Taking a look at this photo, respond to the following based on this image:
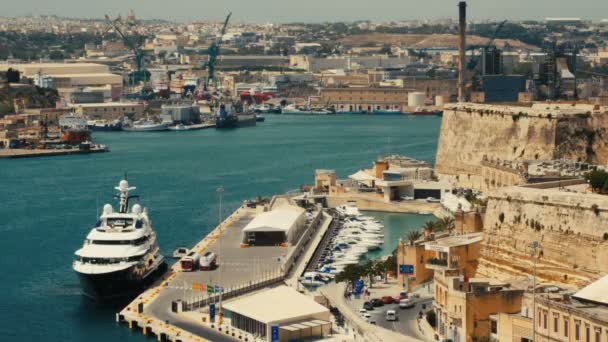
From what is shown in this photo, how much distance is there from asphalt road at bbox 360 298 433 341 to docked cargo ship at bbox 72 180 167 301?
3.56m

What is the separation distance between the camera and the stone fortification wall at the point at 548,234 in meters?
14.7

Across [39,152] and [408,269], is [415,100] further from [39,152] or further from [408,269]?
[408,269]

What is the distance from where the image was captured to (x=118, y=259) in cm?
1864

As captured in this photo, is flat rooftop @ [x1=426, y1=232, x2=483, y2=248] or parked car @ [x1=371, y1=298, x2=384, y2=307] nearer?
parked car @ [x1=371, y1=298, x2=384, y2=307]

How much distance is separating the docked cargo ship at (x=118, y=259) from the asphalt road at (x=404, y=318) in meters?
3.56

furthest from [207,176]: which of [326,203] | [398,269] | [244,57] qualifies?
[244,57]

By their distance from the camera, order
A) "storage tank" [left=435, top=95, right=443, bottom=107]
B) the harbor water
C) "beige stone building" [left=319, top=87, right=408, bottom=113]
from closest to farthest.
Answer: the harbor water → "storage tank" [left=435, top=95, right=443, bottom=107] → "beige stone building" [left=319, top=87, right=408, bottom=113]

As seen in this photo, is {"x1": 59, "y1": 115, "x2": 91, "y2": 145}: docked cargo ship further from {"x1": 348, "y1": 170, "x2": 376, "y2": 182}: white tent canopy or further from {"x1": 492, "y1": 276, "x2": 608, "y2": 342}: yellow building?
{"x1": 492, "y1": 276, "x2": 608, "y2": 342}: yellow building

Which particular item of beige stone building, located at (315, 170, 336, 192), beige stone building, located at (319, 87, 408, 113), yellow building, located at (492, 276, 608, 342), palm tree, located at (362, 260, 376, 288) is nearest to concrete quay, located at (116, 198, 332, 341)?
palm tree, located at (362, 260, 376, 288)

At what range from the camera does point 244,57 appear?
85.7 meters

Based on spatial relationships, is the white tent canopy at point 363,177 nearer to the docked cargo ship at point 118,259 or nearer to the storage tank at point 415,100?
the docked cargo ship at point 118,259

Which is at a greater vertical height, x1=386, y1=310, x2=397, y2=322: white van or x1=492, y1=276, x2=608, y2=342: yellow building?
x1=492, y1=276, x2=608, y2=342: yellow building

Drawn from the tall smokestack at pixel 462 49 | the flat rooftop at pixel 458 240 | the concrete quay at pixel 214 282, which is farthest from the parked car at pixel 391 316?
the tall smokestack at pixel 462 49

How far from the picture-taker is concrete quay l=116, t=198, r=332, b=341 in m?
16.2
